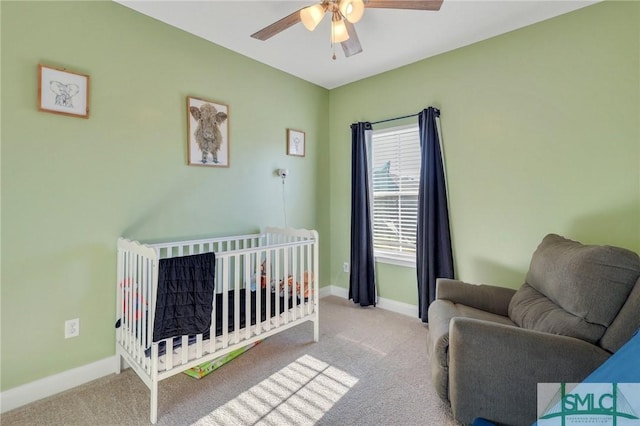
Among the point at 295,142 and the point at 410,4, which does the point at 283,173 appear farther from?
the point at 410,4

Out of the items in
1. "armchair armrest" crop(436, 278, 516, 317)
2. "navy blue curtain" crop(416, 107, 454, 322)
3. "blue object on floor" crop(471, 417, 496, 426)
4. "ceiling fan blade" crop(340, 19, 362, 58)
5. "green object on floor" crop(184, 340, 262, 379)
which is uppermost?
"ceiling fan blade" crop(340, 19, 362, 58)

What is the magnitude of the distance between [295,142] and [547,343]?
2.72 metres

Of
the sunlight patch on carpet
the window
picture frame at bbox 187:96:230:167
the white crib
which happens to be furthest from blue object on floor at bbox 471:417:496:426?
picture frame at bbox 187:96:230:167

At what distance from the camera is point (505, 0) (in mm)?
2086

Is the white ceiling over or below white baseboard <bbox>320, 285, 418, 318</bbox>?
over

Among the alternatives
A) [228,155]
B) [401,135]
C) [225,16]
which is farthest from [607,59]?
[228,155]

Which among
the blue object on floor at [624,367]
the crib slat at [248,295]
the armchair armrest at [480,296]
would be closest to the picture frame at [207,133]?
the crib slat at [248,295]

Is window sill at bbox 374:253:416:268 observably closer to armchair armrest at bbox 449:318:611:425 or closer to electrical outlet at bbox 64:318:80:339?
armchair armrest at bbox 449:318:611:425

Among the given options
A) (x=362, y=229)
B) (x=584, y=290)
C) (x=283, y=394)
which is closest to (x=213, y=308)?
(x=283, y=394)

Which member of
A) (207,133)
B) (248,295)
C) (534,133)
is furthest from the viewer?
(207,133)

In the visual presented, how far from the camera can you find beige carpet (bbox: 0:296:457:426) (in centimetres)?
164

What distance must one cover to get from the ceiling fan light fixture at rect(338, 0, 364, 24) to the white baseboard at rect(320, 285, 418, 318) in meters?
2.58

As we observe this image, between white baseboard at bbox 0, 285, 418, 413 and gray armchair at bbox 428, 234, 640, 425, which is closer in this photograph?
gray armchair at bbox 428, 234, 640, 425

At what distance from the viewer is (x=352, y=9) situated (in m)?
1.65
